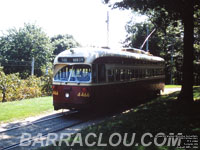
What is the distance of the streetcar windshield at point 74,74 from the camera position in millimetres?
10605

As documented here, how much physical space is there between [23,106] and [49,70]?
7.47 metres

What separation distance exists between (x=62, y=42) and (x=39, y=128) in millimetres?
43606

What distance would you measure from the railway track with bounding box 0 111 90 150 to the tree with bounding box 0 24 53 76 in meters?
21.2

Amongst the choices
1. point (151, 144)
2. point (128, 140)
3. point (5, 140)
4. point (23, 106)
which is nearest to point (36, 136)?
point (5, 140)

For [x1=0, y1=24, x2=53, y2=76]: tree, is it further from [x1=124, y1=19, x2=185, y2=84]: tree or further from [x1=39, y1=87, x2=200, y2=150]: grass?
[x1=39, y1=87, x2=200, y2=150]: grass

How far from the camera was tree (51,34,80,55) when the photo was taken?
166ft

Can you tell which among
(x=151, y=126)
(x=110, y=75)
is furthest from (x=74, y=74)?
(x=151, y=126)

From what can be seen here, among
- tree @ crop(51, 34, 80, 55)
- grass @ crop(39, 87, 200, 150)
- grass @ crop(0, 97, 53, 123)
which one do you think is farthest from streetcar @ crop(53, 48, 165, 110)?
tree @ crop(51, 34, 80, 55)

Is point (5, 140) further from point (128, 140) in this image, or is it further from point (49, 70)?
point (49, 70)

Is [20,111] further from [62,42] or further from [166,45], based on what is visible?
[62,42]

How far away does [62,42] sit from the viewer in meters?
51.1

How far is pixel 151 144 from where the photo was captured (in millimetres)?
6160

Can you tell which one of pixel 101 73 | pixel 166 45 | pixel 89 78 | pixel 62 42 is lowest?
pixel 89 78

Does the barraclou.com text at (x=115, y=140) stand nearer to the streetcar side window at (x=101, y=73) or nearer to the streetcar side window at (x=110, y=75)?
the streetcar side window at (x=101, y=73)
